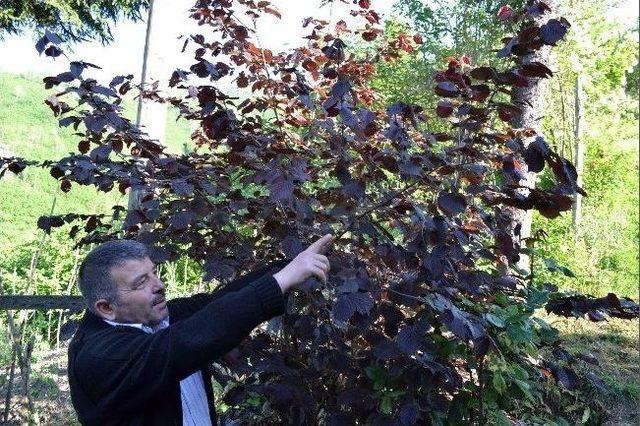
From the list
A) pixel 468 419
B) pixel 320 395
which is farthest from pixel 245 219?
pixel 468 419

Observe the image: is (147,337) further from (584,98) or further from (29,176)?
(584,98)

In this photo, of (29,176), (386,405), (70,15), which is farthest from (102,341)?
(29,176)

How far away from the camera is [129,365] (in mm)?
1597

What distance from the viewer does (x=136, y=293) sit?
1873mm

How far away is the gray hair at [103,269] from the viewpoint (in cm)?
186

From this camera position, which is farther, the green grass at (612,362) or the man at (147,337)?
the green grass at (612,362)

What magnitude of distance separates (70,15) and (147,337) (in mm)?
4437

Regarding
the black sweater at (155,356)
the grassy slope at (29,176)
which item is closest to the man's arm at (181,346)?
the black sweater at (155,356)

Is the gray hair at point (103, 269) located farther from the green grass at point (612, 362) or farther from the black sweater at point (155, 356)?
the green grass at point (612, 362)

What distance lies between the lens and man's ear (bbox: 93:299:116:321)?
1.86 metres

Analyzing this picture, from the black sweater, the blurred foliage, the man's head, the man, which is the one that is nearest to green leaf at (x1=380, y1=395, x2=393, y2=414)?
the man

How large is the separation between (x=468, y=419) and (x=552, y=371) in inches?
18.7

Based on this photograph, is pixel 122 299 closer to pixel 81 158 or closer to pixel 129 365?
pixel 129 365

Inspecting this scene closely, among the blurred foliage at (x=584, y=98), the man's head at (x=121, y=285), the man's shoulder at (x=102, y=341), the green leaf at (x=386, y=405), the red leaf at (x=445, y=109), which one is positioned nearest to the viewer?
the man's shoulder at (x=102, y=341)
